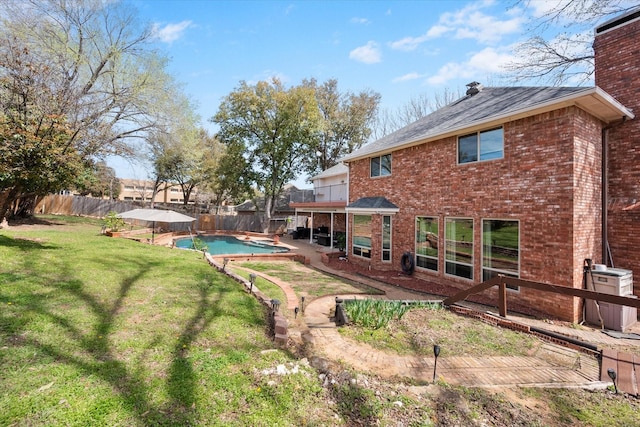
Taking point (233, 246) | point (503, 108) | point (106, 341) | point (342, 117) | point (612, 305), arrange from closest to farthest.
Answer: point (106, 341) → point (612, 305) → point (503, 108) → point (233, 246) → point (342, 117)

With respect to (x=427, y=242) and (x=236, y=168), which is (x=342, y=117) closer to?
(x=236, y=168)

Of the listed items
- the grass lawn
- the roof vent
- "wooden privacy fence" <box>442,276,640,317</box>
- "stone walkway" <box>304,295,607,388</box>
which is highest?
the roof vent

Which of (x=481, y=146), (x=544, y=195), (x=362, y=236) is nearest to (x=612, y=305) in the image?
(x=544, y=195)

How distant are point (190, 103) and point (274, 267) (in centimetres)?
1329

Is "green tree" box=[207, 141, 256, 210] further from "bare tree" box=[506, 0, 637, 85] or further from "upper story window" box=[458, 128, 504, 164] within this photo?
"bare tree" box=[506, 0, 637, 85]

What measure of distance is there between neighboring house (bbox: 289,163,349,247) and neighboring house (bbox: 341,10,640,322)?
7979 mm

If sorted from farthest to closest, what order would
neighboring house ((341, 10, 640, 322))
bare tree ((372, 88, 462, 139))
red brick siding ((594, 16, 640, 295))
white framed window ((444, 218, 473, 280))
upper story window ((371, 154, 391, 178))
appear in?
bare tree ((372, 88, 462, 139))
upper story window ((371, 154, 391, 178))
white framed window ((444, 218, 473, 280))
red brick siding ((594, 16, 640, 295))
neighboring house ((341, 10, 640, 322))

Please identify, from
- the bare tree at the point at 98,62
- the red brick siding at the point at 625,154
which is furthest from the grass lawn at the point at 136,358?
the red brick siding at the point at 625,154

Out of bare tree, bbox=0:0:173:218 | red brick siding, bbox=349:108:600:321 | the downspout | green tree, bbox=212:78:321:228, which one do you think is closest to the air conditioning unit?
red brick siding, bbox=349:108:600:321

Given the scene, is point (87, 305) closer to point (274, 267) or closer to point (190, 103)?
point (274, 267)

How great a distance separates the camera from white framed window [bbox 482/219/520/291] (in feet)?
27.5

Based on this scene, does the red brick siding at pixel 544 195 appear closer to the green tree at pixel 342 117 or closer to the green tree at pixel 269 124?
the green tree at pixel 269 124

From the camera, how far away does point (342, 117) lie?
118 ft

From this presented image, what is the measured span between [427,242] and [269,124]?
20.3 meters
